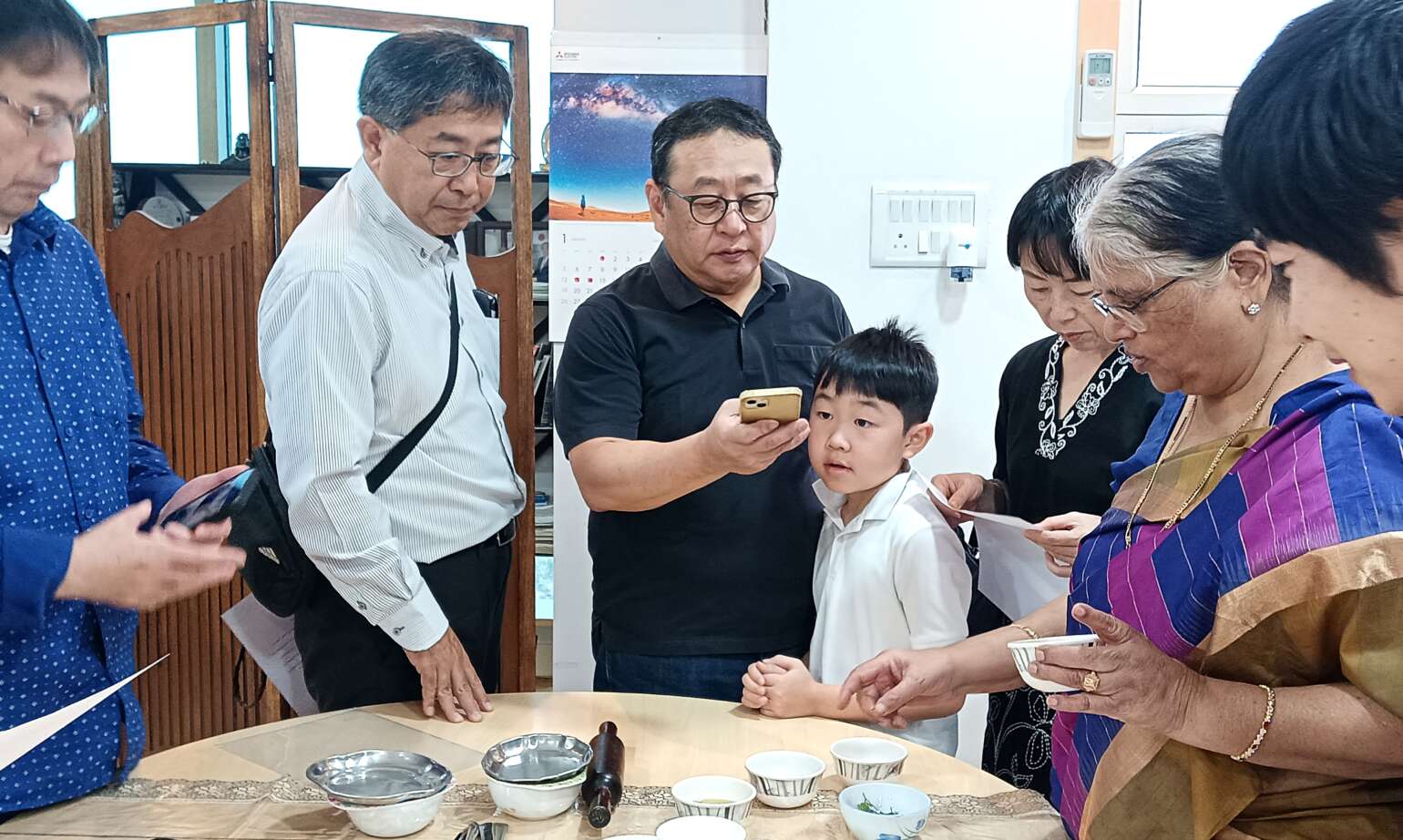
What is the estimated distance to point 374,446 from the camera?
5.98ft

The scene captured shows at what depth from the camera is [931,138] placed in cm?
292

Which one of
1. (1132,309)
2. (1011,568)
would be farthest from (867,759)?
(1132,309)

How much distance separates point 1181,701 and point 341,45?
2877mm

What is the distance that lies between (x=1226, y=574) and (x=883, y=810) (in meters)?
0.52

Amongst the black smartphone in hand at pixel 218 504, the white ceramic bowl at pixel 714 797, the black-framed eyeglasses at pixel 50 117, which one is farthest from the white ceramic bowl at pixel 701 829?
the black-framed eyeglasses at pixel 50 117

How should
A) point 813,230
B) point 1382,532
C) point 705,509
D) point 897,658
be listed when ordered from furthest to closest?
point 813,230
point 705,509
point 897,658
point 1382,532

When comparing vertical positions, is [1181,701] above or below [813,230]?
below

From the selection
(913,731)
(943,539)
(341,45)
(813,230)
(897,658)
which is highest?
(341,45)

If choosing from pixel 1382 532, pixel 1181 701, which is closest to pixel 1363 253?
pixel 1382 532

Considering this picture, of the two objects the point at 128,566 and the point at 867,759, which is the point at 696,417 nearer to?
the point at 867,759

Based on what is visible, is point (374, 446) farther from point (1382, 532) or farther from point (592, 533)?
point (1382, 532)

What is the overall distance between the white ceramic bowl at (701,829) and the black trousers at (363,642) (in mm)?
689

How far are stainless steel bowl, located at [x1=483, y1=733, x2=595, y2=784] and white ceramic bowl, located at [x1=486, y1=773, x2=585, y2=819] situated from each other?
→ 1cm

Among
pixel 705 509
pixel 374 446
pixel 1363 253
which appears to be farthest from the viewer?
pixel 705 509
